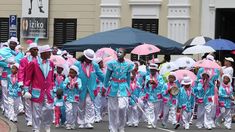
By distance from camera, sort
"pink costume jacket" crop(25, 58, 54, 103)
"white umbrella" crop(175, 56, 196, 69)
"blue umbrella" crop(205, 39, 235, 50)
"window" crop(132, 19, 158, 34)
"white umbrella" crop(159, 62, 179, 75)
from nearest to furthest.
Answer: "pink costume jacket" crop(25, 58, 54, 103) < "white umbrella" crop(159, 62, 179, 75) < "white umbrella" crop(175, 56, 196, 69) < "blue umbrella" crop(205, 39, 235, 50) < "window" crop(132, 19, 158, 34)

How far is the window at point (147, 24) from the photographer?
32.1m

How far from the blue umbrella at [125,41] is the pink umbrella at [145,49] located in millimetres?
1360

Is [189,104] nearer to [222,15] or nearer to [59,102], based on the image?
[59,102]

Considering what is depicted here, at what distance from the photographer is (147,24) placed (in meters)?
32.2

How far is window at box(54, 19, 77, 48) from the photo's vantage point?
110ft

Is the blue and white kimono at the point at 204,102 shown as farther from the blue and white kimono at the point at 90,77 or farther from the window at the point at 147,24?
the window at the point at 147,24

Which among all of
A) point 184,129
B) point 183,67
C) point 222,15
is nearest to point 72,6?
point 222,15

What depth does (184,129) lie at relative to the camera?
723 inches

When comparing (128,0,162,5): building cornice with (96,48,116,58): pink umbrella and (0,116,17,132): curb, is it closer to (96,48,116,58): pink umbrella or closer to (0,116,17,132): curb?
(96,48,116,58): pink umbrella

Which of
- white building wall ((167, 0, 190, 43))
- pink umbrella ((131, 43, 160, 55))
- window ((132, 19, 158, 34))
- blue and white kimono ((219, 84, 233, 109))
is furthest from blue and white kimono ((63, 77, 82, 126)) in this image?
window ((132, 19, 158, 34))

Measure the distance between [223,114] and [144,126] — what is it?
84.1 inches

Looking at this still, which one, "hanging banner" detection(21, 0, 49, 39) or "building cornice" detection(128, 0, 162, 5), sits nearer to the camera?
"building cornice" detection(128, 0, 162, 5)

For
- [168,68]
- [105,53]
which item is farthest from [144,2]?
[168,68]

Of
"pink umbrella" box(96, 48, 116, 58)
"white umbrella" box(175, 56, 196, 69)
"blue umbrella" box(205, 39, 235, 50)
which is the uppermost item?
"blue umbrella" box(205, 39, 235, 50)
